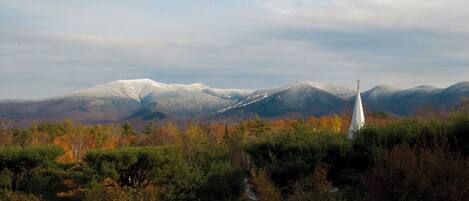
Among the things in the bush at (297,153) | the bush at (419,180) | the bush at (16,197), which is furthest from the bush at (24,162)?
the bush at (419,180)

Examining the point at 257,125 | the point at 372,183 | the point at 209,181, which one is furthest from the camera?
the point at 257,125

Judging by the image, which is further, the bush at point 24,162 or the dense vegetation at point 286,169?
the bush at point 24,162

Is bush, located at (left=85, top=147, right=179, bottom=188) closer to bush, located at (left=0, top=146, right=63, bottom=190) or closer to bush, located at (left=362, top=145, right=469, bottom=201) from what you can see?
bush, located at (left=0, top=146, right=63, bottom=190)

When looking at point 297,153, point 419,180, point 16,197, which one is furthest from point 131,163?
point 419,180

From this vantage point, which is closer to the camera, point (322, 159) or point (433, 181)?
point (433, 181)

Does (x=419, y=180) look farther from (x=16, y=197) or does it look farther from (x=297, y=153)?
(x=16, y=197)

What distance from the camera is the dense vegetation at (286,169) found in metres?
12.3

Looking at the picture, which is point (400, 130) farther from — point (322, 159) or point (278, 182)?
point (278, 182)

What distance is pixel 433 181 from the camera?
12.0m

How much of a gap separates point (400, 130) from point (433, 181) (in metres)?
9.25

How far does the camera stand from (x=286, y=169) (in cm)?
2134

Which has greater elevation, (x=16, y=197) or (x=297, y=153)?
(x=297, y=153)

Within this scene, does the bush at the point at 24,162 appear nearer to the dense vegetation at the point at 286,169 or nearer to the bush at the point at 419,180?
the dense vegetation at the point at 286,169

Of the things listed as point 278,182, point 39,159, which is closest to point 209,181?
point 278,182
